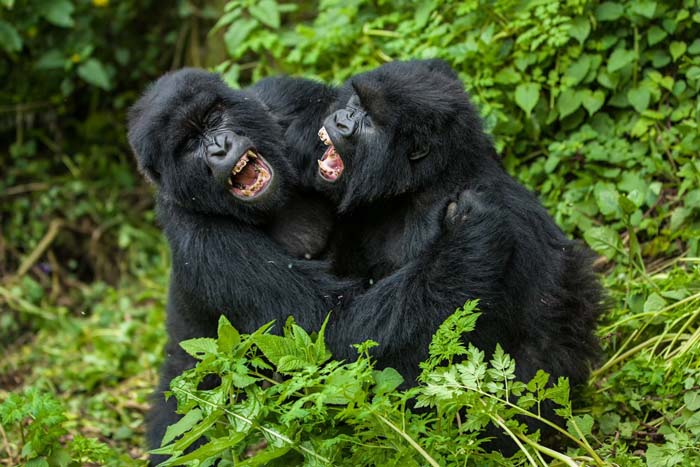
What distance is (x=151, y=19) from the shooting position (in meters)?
8.23

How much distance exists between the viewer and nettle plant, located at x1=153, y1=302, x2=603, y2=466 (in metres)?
2.91

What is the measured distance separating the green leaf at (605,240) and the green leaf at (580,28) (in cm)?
113

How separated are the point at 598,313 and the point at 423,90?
1.38m

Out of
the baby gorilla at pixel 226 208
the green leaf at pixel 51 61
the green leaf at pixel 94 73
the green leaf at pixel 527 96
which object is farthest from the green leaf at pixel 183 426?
the green leaf at pixel 51 61

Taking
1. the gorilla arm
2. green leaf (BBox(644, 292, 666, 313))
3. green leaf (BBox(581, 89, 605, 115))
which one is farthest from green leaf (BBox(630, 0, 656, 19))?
the gorilla arm

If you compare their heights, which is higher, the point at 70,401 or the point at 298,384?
the point at 298,384

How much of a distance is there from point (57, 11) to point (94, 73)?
554mm

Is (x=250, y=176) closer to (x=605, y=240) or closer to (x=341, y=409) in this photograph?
(x=341, y=409)

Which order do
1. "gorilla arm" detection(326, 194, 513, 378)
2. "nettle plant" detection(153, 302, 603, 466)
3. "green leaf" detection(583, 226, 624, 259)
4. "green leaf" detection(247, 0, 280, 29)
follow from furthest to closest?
1. "green leaf" detection(247, 0, 280, 29)
2. "green leaf" detection(583, 226, 624, 259)
3. "gorilla arm" detection(326, 194, 513, 378)
4. "nettle plant" detection(153, 302, 603, 466)

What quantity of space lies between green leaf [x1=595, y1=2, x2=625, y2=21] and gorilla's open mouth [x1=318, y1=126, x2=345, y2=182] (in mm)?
1848

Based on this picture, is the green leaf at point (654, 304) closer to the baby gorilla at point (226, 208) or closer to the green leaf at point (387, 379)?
the baby gorilla at point (226, 208)

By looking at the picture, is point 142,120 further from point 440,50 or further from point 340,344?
point 440,50

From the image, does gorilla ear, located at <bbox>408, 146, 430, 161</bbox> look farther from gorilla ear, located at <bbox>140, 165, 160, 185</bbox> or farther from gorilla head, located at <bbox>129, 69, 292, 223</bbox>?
gorilla ear, located at <bbox>140, 165, 160, 185</bbox>

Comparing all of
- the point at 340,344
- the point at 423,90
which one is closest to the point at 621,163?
the point at 423,90
